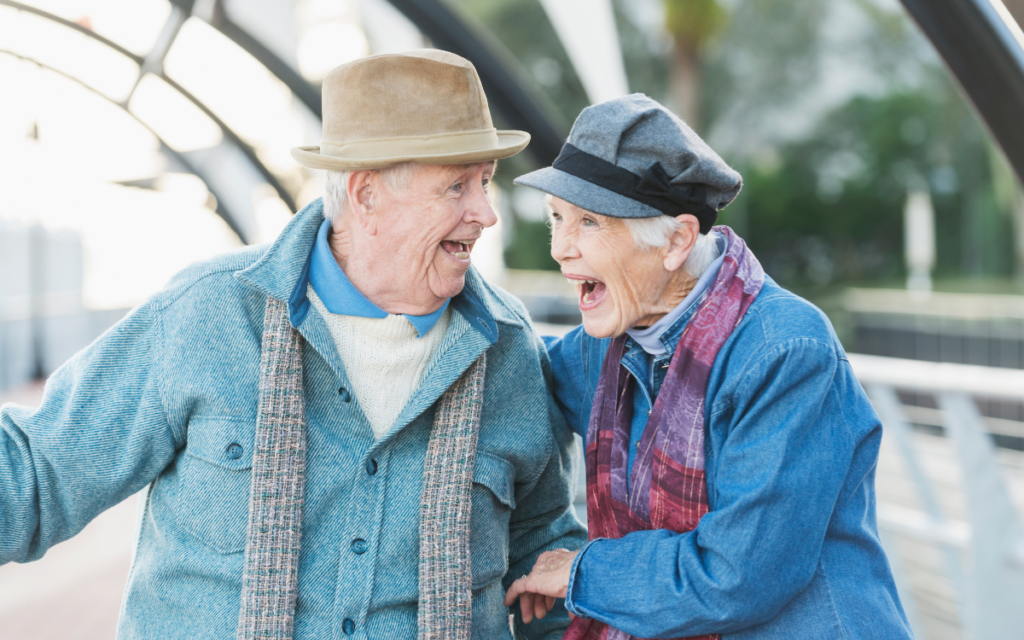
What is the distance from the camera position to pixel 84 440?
5.74ft

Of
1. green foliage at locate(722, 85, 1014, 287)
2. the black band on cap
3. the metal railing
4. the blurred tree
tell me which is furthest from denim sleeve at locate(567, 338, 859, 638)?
green foliage at locate(722, 85, 1014, 287)

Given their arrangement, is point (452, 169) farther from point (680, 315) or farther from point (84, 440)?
point (84, 440)

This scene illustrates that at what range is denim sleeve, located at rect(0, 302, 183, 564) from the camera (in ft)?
5.66

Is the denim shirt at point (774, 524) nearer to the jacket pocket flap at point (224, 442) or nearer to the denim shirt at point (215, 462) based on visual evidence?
the denim shirt at point (215, 462)

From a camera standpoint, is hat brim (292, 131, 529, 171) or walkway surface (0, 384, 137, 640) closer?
hat brim (292, 131, 529, 171)

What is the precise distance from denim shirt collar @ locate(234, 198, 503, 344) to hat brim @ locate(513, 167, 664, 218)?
0.38 m

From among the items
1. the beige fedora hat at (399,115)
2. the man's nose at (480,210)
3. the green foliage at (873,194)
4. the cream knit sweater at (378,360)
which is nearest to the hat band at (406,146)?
the beige fedora hat at (399,115)

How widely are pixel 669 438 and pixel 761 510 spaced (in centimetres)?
23

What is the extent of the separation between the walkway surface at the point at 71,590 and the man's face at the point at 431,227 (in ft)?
10.1

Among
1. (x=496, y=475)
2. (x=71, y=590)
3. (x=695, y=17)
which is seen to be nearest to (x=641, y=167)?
(x=496, y=475)

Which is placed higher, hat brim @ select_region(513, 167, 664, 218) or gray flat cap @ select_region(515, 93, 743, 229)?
gray flat cap @ select_region(515, 93, 743, 229)

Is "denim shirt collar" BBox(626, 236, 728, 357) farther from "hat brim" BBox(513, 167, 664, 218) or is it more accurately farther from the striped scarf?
the striped scarf

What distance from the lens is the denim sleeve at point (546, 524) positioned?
2.16m

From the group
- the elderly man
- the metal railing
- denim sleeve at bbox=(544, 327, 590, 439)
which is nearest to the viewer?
the elderly man
